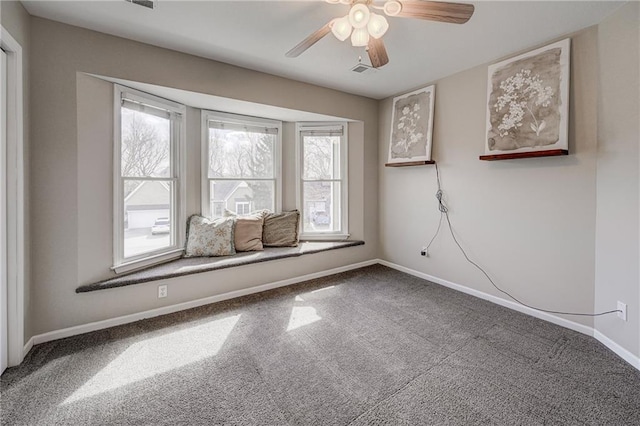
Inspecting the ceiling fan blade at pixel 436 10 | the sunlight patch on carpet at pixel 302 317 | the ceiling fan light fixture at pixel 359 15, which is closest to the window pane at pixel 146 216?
the sunlight patch on carpet at pixel 302 317

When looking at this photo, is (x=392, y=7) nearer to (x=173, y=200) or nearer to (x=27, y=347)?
(x=173, y=200)

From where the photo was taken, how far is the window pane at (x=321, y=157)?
401cm

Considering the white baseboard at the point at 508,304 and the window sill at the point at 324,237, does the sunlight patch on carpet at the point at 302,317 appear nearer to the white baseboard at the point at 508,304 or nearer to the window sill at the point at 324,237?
the window sill at the point at 324,237

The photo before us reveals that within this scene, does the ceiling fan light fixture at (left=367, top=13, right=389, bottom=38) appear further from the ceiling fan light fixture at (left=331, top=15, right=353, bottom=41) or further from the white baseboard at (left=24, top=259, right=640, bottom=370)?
the white baseboard at (left=24, top=259, right=640, bottom=370)

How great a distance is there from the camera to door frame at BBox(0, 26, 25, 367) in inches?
71.5

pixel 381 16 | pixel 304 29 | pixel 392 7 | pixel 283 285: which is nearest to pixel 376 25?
pixel 381 16

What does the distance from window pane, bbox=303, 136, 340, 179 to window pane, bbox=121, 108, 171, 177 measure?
5.83 feet

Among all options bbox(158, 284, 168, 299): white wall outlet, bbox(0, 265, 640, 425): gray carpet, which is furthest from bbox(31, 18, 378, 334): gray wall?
bbox(0, 265, 640, 425): gray carpet

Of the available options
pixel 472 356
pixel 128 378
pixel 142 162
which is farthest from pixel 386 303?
pixel 142 162

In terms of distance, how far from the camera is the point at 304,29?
2.26 meters

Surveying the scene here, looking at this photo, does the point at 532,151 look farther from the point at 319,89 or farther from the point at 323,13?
the point at 319,89

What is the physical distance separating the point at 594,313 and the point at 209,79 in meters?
4.04

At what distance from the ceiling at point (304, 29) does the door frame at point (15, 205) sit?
56cm

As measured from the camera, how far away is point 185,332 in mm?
2328
